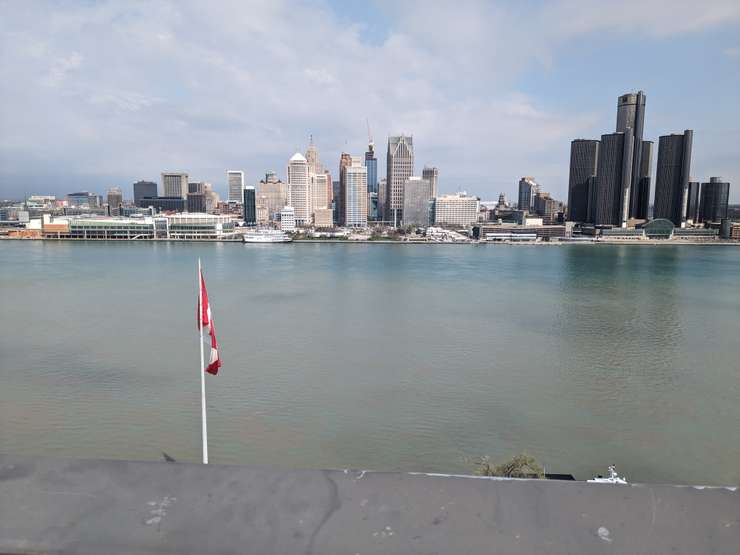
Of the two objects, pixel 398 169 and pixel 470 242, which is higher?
pixel 398 169

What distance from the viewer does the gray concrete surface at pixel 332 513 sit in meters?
0.33

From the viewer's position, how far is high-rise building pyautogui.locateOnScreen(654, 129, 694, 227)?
112ft

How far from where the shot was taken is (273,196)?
144 feet

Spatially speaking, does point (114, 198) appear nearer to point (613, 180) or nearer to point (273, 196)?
point (273, 196)

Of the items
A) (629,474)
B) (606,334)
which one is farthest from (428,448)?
(606,334)

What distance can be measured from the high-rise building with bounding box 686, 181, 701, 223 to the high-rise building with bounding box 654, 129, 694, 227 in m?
5.32

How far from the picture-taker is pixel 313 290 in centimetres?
894

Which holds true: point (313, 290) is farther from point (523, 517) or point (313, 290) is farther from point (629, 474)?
point (523, 517)

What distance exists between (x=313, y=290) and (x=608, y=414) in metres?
6.23

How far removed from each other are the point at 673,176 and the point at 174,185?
1887 inches

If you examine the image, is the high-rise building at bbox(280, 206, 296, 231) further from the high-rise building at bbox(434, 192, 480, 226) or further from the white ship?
the high-rise building at bbox(434, 192, 480, 226)

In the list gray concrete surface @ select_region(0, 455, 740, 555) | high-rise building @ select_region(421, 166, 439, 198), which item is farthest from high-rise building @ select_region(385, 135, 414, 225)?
gray concrete surface @ select_region(0, 455, 740, 555)

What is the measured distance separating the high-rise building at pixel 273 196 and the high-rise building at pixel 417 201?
1124cm

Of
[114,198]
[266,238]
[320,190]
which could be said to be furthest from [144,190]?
[266,238]
